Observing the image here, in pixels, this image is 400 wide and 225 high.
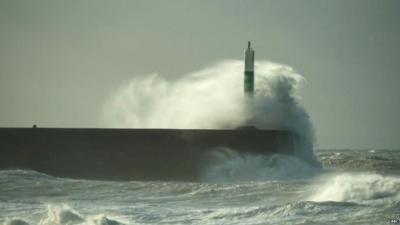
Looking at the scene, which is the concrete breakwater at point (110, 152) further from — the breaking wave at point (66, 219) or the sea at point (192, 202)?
the breaking wave at point (66, 219)

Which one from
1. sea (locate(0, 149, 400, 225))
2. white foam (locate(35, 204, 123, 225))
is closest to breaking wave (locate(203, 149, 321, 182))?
sea (locate(0, 149, 400, 225))

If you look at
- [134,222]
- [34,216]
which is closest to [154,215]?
[134,222]

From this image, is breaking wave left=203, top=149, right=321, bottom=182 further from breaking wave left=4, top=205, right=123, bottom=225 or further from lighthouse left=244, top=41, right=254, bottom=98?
breaking wave left=4, top=205, right=123, bottom=225

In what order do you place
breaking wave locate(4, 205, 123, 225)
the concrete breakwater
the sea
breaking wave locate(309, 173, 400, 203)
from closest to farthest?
breaking wave locate(4, 205, 123, 225) < the sea < breaking wave locate(309, 173, 400, 203) < the concrete breakwater

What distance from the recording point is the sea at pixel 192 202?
15664 mm

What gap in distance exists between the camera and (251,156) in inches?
1071

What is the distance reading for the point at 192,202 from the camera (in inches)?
737

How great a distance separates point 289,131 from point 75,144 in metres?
7.28

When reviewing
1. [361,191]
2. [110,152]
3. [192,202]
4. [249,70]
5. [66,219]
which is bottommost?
[66,219]

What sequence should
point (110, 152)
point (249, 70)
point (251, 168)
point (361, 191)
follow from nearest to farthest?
point (361, 191) < point (110, 152) < point (251, 168) < point (249, 70)

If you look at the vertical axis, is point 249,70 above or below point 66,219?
above

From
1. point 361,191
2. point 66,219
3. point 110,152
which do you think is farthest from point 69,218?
point 110,152

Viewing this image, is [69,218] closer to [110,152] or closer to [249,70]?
[110,152]

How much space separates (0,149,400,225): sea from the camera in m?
15.7
